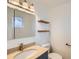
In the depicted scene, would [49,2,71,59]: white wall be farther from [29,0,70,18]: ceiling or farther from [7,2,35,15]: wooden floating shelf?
[7,2,35,15]: wooden floating shelf

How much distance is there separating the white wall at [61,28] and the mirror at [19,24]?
3.56 ft

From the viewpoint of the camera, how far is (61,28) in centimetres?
305

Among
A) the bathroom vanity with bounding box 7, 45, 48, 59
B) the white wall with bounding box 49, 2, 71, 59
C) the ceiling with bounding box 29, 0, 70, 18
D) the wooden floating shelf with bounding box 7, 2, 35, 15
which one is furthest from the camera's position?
the white wall with bounding box 49, 2, 71, 59

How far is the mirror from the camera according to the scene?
1.53 meters

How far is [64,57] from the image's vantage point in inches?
119

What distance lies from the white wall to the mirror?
3.56ft

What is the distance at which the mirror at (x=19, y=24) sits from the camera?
5.03ft

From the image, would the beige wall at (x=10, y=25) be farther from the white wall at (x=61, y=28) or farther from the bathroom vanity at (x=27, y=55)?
the white wall at (x=61, y=28)

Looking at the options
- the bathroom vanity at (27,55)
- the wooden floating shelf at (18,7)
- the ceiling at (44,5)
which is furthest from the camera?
the ceiling at (44,5)

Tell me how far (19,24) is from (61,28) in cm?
165

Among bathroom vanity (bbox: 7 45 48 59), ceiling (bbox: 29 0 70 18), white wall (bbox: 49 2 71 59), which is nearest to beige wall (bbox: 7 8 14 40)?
bathroom vanity (bbox: 7 45 48 59)

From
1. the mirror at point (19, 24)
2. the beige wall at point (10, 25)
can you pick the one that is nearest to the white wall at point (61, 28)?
the mirror at point (19, 24)

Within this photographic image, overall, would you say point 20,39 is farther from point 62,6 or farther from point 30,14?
point 62,6

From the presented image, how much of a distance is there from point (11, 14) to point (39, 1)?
3.75ft
